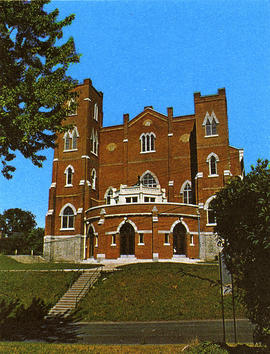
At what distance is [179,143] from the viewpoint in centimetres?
4291

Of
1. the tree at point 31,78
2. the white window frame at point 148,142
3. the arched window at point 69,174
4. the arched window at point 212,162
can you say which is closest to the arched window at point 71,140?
the arched window at point 69,174

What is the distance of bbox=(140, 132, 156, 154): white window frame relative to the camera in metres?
44.4

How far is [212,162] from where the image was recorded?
1497 inches

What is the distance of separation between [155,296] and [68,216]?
2170cm

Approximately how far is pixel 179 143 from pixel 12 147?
33.3 m

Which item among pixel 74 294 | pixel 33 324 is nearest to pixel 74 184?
pixel 74 294

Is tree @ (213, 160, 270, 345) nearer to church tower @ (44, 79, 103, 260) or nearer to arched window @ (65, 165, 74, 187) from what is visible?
church tower @ (44, 79, 103, 260)

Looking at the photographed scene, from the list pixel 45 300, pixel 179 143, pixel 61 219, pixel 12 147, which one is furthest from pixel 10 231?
pixel 12 147

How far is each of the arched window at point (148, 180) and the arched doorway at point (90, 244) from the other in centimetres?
1005

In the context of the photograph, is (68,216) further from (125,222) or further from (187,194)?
(187,194)

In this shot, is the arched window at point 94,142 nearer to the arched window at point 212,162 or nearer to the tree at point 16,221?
the arched window at point 212,162

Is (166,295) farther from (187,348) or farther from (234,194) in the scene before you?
(234,194)

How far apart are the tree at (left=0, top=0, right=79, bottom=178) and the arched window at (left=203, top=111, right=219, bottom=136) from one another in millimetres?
29169

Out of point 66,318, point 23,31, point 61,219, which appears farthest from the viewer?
point 61,219
